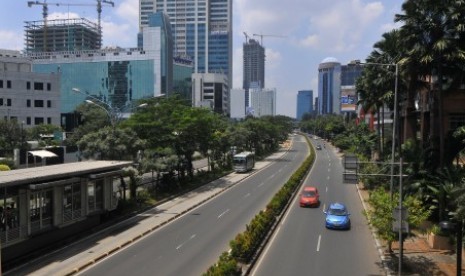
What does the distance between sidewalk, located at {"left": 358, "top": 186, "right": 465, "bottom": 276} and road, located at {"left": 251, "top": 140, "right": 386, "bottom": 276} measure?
68cm

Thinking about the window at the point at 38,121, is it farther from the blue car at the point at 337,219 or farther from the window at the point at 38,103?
the blue car at the point at 337,219

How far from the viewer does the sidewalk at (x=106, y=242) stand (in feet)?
80.5

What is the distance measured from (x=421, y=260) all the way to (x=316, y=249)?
555cm

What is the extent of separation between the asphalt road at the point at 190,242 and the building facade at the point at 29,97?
77.5 m

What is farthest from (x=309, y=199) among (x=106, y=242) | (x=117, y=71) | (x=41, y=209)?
(x=117, y=71)

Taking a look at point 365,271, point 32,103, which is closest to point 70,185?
point 365,271

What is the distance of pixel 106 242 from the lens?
1179 inches

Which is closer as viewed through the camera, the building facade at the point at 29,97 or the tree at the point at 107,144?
the tree at the point at 107,144

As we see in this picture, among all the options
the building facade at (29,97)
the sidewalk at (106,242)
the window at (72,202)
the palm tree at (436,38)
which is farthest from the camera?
the building facade at (29,97)

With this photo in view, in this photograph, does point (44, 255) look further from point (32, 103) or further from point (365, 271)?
point (32, 103)

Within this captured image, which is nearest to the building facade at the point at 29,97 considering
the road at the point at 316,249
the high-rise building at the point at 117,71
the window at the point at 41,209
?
the high-rise building at the point at 117,71

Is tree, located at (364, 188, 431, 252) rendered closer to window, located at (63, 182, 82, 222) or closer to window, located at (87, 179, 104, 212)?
window, located at (63, 182, 82, 222)

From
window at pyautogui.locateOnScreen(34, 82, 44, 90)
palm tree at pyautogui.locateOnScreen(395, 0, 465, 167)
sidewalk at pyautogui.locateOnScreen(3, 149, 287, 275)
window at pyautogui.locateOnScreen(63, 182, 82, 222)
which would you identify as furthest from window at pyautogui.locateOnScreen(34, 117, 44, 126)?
palm tree at pyautogui.locateOnScreen(395, 0, 465, 167)

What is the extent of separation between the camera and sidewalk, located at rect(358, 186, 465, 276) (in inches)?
944
